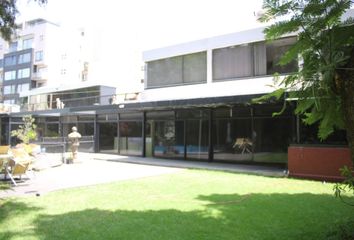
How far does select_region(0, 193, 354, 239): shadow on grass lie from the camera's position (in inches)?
225

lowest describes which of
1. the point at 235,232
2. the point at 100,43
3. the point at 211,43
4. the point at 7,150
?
the point at 235,232

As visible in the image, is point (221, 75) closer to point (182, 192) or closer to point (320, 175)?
point (320, 175)

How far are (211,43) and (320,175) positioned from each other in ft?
28.1

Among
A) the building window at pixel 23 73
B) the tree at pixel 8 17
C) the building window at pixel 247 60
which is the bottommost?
the tree at pixel 8 17

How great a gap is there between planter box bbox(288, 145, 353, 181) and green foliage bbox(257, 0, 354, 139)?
25.4 feet

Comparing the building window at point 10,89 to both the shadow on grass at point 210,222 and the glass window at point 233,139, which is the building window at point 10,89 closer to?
the glass window at point 233,139

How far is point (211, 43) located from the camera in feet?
57.8

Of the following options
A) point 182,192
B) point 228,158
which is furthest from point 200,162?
point 182,192

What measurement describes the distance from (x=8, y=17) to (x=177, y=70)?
39.8ft

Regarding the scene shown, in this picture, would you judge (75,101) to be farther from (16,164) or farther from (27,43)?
(27,43)

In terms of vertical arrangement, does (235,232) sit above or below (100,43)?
below

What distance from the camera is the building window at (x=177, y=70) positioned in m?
18.3

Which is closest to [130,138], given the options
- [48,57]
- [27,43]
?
[48,57]

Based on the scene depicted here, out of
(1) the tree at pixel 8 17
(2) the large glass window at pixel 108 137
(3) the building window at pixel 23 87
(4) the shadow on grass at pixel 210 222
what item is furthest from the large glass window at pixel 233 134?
(3) the building window at pixel 23 87
